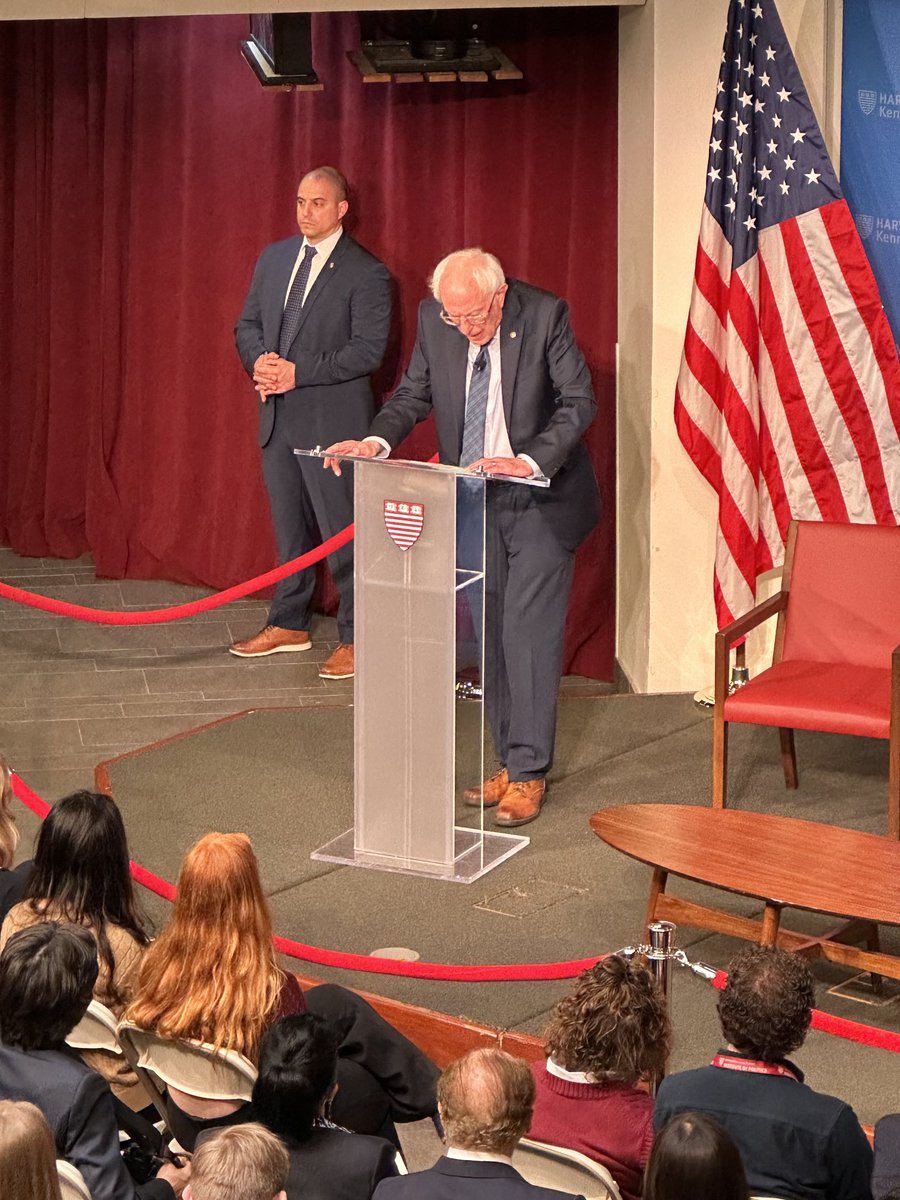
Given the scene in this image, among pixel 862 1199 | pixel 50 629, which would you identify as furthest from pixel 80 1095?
pixel 50 629

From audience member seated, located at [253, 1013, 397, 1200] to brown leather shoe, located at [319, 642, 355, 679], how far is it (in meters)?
4.47

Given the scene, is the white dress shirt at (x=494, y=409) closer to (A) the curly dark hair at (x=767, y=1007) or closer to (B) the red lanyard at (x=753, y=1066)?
(A) the curly dark hair at (x=767, y=1007)

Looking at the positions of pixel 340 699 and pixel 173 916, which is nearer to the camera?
pixel 173 916

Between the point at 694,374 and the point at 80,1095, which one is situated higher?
the point at 694,374

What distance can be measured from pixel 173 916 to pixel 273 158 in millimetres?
5164

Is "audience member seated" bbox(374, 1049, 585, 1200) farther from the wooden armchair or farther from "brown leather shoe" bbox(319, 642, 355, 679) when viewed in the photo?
"brown leather shoe" bbox(319, 642, 355, 679)

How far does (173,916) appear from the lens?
346cm

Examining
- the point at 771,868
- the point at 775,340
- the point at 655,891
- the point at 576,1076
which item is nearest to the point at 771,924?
the point at 771,868

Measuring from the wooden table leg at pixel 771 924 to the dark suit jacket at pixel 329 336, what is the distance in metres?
3.72

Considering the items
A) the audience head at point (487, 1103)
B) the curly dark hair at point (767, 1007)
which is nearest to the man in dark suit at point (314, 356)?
the curly dark hair at point (767, 1007)

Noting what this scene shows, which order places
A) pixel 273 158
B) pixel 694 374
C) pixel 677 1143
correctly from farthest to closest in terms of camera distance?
1. pixel 273 158
2. pixel 694 374
3. pixel 677 1143

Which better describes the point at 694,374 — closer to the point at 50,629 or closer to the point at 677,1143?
the point at 50,629

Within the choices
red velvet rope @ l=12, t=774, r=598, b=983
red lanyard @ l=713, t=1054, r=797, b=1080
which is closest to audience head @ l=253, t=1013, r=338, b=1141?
red lanyard @ l=713, t=1054, r=797, b=1080

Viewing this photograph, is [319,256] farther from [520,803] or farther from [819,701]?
[819,701]
